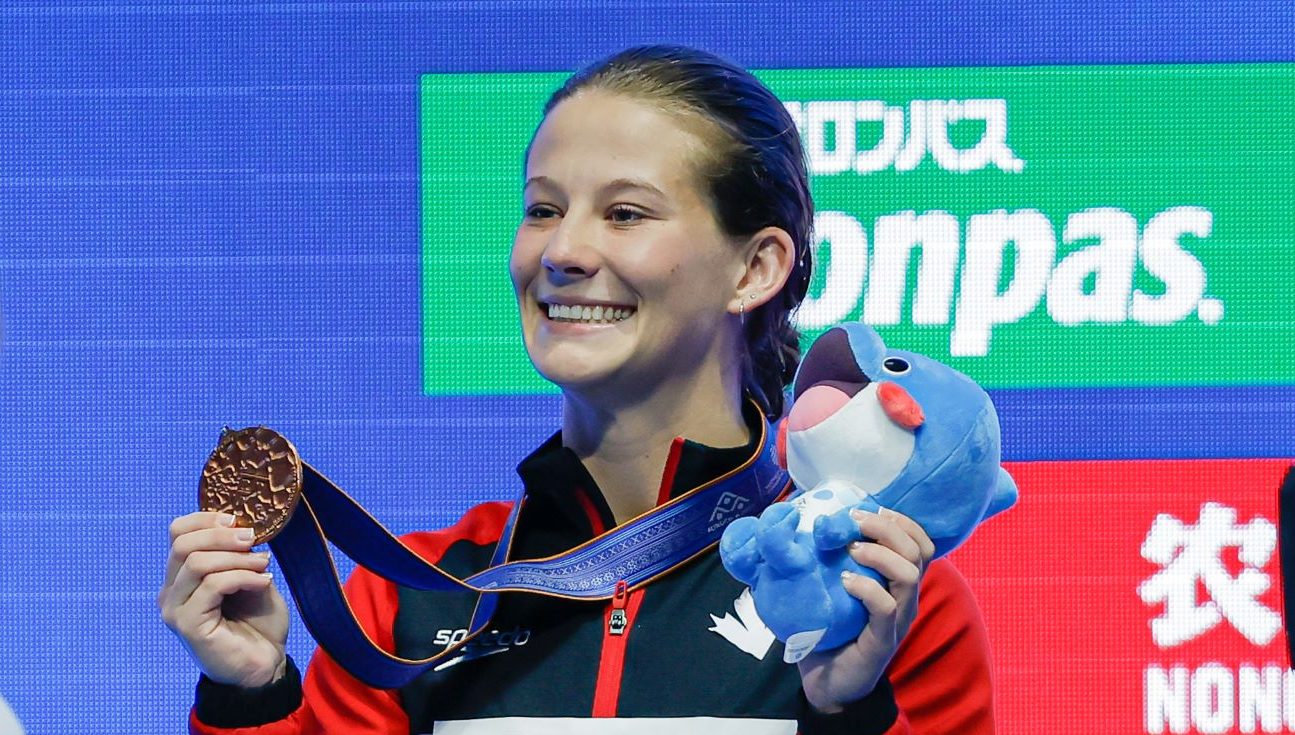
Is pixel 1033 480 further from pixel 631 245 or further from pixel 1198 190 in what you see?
pixel 631 245

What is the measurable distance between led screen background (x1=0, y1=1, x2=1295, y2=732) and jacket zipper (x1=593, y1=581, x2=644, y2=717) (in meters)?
0.87

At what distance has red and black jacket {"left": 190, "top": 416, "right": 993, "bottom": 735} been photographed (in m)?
1.52

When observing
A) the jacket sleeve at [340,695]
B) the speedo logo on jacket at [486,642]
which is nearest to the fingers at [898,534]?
the speedo logo on jacket at [486,642]

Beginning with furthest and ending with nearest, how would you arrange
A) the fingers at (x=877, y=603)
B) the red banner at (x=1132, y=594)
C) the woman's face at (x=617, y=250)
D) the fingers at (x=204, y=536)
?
the red banner at (x=1132, y=594)
the woman's face at (x=617, y=250)
the fingers at (x=204, y=536)
the fingers at (x=877, y=603)

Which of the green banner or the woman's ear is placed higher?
the green banner

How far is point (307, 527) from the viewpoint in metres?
1.55

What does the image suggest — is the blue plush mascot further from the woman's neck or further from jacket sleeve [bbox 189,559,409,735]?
jacket sleeve [bbox 189,559,409,735]

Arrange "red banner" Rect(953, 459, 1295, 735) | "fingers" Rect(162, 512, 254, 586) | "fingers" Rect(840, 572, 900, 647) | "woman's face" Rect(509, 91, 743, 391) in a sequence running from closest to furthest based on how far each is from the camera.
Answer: "fingers" Rect(840, 572, 900, 647)
"fingers" Rect(162, 512, 254, 586)
"woman's face" Rect(509, 91, 743, 391)
"red banner" Rect(953, 459, 1295, 735)

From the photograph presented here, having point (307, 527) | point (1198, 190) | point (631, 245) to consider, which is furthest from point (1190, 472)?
point (307, 527)

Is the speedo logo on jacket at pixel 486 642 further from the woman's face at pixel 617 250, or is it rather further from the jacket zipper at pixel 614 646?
the woman's face at pixel 617 250

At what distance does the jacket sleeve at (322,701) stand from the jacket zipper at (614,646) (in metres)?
0.22

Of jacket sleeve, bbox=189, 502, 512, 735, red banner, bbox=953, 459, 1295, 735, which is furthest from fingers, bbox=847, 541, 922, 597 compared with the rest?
red banner, bbox=953, 459, 1295, 735

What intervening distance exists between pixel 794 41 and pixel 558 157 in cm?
94

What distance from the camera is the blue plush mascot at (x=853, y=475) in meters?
1.27
